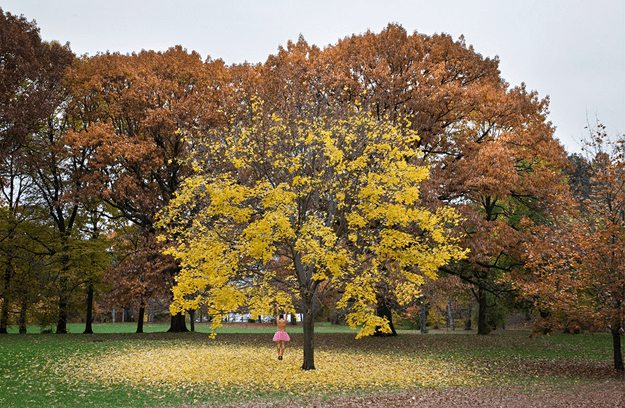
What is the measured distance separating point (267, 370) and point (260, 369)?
34 cm

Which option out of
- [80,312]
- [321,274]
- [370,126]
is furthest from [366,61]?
[80,312]

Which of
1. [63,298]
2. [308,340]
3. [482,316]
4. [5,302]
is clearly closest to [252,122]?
[308,340]

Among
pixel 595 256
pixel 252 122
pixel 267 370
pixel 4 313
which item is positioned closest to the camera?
pixel 595 256

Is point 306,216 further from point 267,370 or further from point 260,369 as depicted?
point 260,369

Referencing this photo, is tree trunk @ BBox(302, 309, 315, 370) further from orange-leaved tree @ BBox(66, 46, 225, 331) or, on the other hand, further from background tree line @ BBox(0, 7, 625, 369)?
orange-leaved tree @ BBox(66, 46, 225, 331)

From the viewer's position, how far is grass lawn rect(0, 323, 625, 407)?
36.2ft

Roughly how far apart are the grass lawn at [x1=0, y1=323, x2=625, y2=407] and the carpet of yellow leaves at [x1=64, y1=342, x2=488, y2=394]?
3 centimetres

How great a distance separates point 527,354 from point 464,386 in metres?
7.91

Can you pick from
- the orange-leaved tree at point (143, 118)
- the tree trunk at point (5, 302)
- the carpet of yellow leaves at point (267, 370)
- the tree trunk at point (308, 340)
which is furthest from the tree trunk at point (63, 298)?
the tree trunk at point (308, 340)

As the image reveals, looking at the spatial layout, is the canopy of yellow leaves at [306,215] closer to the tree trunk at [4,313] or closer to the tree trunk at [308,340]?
the tree trunk at [308,340]

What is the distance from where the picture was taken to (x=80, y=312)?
30078 millimetres

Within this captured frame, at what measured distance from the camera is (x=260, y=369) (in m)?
14.5

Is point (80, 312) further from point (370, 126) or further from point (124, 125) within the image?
point (370, 126)

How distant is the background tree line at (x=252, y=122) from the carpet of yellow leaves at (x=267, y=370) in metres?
3.41
